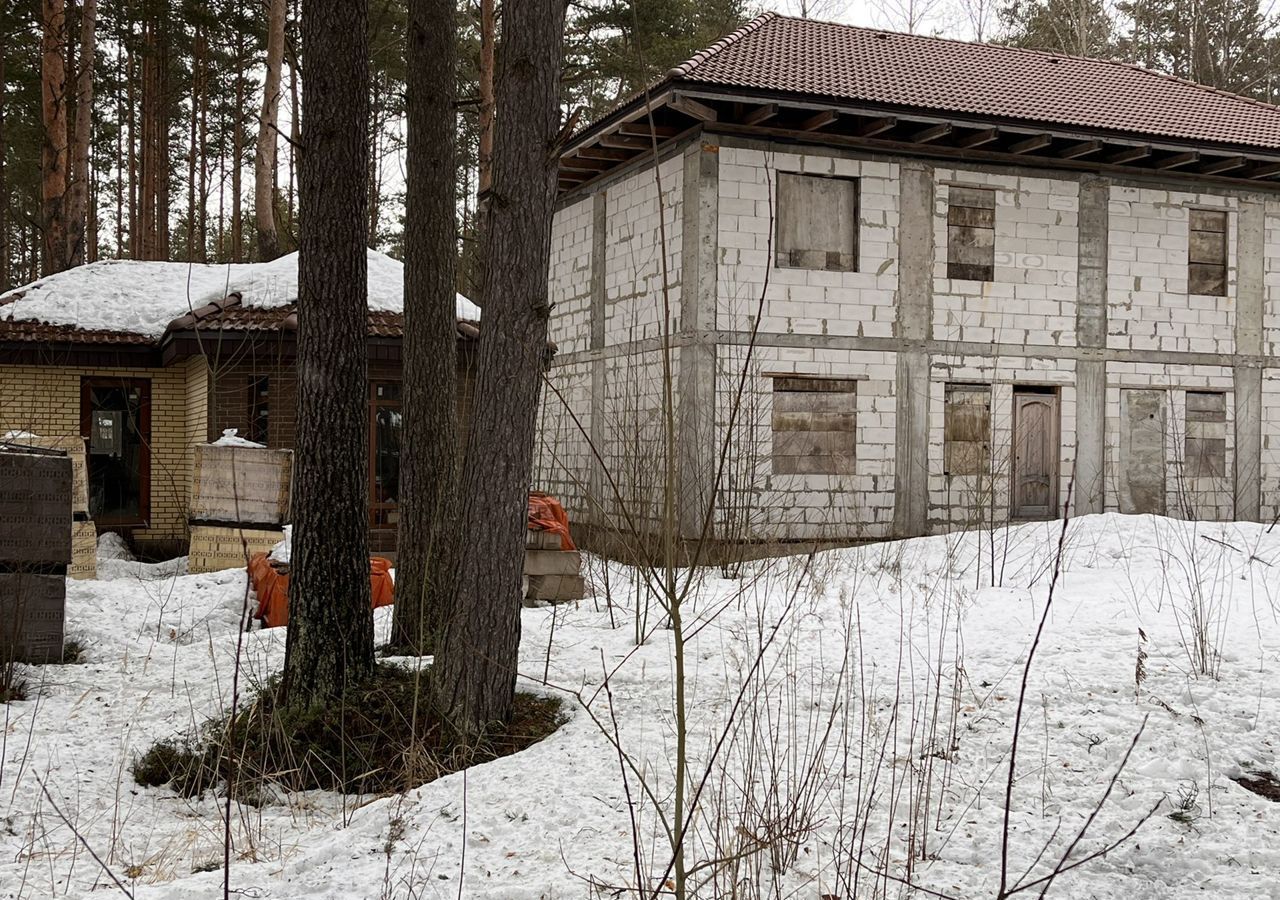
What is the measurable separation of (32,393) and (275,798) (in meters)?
12.4

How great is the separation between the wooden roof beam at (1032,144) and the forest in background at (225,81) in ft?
20.7

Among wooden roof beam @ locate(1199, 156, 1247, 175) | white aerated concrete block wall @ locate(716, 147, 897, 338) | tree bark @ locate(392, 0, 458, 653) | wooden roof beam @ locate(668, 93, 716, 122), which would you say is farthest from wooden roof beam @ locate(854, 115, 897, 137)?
tree bark @ locate(392, 0, 458, 653)

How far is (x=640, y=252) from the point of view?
14414 mm

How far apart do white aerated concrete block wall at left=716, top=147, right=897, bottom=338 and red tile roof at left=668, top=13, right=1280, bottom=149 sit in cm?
96

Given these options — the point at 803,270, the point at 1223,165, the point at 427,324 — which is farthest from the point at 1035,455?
the point at 427,324

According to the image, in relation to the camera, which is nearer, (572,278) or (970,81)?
(970,81)

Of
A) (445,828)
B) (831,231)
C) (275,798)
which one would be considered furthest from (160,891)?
(831,231)

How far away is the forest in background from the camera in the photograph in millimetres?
17641

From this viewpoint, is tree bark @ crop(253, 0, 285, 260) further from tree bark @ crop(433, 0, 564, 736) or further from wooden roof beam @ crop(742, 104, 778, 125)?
tree bark @ crop(433, 0, 564, 736)

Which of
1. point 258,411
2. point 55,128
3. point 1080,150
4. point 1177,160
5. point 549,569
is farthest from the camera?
point 55,128

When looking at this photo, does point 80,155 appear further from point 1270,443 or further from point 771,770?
point 1270,443

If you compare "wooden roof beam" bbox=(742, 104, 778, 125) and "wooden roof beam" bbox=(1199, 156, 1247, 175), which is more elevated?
"wooden roof beam" bbox=(1199, 156, 1247, 175)

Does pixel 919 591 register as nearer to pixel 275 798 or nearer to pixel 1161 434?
pixel 275 798

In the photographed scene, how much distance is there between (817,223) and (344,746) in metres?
10.6
